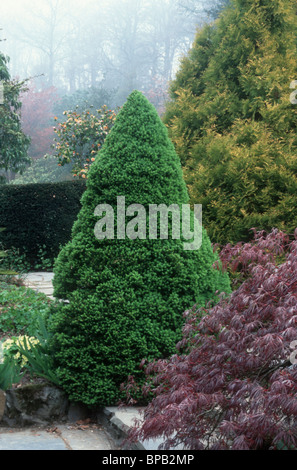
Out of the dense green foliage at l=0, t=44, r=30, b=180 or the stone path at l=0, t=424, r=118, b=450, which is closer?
the stone path at l=0, t=424, r=118, b=450

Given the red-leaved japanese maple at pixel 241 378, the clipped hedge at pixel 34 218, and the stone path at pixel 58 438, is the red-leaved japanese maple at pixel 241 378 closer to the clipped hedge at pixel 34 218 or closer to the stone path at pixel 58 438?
the stone path at pixel 58 438

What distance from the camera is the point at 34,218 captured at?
8.86 meters

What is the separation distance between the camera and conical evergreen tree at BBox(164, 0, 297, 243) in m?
3.88

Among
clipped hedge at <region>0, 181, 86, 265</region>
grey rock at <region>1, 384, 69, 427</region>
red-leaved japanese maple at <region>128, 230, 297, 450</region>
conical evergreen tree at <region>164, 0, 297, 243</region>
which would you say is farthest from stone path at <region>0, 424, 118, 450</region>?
clipped hedge at <region>0, 181, 86, 265</region>

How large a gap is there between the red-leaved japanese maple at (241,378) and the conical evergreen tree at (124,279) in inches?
18.8

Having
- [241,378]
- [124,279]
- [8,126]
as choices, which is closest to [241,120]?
[124,279]

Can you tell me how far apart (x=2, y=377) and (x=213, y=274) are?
5.05ft

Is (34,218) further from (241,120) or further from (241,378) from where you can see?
(241,378)

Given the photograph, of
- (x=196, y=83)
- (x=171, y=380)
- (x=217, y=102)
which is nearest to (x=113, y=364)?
(x=171, y=380)

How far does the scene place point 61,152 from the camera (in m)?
12.2

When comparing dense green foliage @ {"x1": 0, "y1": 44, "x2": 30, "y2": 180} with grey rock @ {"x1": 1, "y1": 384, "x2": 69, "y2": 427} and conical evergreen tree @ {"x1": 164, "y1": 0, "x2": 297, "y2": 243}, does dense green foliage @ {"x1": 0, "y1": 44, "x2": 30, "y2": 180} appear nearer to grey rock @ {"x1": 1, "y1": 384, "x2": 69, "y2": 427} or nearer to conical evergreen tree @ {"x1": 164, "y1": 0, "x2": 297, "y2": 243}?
conical evergreen tree @ {"x1": 164, "y1": 0, "x2": 297, "y2": 243}

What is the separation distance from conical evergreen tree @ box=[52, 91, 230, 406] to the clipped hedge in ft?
19.3

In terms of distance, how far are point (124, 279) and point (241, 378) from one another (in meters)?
1.02

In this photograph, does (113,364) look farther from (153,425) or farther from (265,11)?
(265,11)
